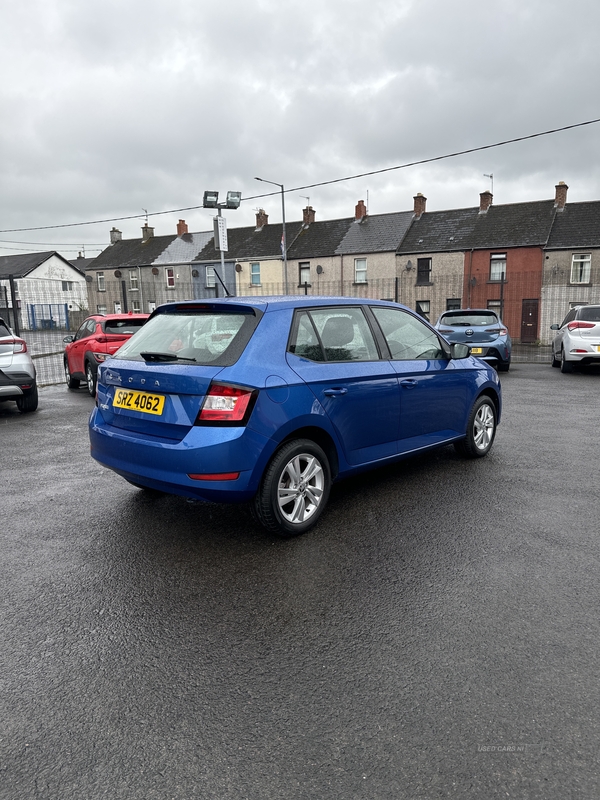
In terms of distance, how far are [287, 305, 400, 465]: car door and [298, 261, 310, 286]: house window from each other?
37.2 meters

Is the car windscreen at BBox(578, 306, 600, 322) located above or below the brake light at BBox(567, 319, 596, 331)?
above

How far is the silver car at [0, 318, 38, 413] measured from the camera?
8820 millimetres

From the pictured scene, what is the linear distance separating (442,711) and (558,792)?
491 mm

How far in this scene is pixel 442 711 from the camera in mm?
2326

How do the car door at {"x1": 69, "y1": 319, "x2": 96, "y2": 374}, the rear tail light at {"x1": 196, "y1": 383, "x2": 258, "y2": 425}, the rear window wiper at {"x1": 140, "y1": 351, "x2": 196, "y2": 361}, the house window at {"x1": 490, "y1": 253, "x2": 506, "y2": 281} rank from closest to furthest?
the rear tail light at {"x1": 196, "y1": 383, "x2": 258, "y2": 425} < the rear window wiper at {"x1": 140, "y1": 351, "x2": 196, "y2": 361} < the car door at {"x1": 69, "y1": 319, "x2": 96, "y2": 374} < the house window at {"x1": 490, "y1": 253, "x2": 506, "y2": 281}

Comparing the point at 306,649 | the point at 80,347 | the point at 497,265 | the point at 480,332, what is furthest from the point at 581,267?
the point at 306,649

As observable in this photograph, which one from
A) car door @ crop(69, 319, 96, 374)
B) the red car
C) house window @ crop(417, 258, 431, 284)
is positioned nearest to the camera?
the red car

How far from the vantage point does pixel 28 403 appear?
9492 mm

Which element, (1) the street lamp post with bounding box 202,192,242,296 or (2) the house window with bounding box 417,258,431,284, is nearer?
(1) the street lamp post with bounding box 202,192,242,296

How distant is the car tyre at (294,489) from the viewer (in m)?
3.87

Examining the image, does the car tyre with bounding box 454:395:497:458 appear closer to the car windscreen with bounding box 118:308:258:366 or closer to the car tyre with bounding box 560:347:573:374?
the car windscreen with bounding box 118:308:258:366

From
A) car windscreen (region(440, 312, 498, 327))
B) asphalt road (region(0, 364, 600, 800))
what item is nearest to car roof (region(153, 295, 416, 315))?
asphalt road (region(0, 364, 600, 800))

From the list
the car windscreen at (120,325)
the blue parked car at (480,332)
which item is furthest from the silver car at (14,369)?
the blue parked car at (480,332)

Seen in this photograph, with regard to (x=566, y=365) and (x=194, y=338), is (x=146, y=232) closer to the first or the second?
(x=566, y=365)
